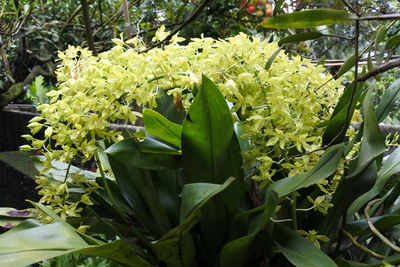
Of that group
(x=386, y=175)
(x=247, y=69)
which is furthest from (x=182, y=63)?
(x=386, y=175)

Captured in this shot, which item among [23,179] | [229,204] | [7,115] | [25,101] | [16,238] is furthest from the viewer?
[25,101]

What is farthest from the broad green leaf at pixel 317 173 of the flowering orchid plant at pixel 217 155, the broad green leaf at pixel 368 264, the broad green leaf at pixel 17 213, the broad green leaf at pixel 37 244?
the broad green leaf at pixel 17 213

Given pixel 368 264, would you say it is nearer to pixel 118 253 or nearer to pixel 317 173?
pixel 317 173

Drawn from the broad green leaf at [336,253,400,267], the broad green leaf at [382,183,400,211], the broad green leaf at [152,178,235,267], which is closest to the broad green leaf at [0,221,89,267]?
the broad green leaf at [152,178,235,267]

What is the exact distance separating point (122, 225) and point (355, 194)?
1.19 ft

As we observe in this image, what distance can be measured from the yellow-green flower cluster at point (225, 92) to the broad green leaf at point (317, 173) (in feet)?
0.09

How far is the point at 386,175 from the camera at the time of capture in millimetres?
682

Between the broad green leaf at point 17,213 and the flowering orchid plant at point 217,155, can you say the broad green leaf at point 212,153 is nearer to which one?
the flowering orchid plant at point 217,155

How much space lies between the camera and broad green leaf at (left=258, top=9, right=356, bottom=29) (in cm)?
50

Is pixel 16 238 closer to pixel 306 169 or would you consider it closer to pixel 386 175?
pixel 306 169

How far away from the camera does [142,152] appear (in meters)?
0.59

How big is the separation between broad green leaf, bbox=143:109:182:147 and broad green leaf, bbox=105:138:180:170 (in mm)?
16

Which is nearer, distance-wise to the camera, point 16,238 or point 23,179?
point 16,238

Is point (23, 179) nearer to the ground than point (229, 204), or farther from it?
nearer to the ground
